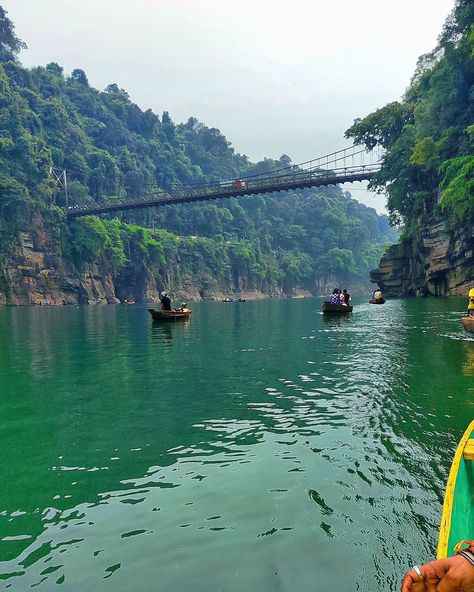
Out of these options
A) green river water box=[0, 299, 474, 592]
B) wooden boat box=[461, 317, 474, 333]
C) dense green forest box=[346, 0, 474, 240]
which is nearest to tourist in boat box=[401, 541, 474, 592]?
green river water box=[0, 299, 474, 592]

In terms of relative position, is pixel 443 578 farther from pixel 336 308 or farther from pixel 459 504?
pixel 336 308

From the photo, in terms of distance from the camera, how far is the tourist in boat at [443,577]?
2375 millimetres

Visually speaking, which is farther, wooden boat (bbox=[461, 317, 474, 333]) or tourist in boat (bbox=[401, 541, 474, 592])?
wooden boat (bbox=[461, 317, 474, 333])

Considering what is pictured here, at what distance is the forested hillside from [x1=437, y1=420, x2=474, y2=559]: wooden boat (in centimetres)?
2985

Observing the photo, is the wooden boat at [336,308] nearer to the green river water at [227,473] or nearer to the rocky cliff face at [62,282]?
the green river water at [227,473]

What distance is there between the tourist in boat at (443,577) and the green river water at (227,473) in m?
1.03

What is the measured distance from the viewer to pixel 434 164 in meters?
38.7

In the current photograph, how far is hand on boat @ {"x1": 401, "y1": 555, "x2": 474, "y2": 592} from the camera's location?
2.38 metres

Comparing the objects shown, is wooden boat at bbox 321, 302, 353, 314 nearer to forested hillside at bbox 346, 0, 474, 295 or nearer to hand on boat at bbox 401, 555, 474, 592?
forested hillside at bbox 346, 0, 474, 295

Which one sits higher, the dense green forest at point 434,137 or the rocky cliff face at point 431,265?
the dense green forest at point 434,137

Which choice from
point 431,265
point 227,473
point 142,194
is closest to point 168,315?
point 227,473

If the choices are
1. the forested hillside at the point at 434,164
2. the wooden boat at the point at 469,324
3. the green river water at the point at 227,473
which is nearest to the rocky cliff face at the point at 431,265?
the forested hillside at the point at 434,164

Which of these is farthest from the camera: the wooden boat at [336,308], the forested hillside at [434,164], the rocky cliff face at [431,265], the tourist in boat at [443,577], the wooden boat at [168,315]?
the rocky cliff face at [431,265]

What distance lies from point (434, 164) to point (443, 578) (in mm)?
41707
